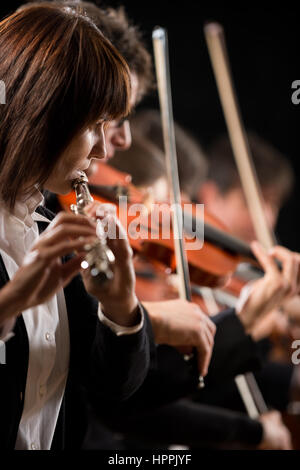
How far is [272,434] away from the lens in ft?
4.27

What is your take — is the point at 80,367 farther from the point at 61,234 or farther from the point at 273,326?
the point at 273,326

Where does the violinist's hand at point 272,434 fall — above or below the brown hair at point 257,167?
below

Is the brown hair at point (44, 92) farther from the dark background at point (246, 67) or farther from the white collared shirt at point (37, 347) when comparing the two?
the dark background at point (246, 67)

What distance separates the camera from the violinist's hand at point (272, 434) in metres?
1.27

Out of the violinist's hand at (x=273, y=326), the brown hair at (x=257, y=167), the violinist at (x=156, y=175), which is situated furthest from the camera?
the brown hair at (x=257, y=167)

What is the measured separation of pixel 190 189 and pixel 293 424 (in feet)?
2.58

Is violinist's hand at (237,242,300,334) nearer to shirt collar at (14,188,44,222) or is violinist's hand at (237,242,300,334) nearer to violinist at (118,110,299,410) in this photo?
violinist at (118,110,299,410)

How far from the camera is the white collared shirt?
585 millimetres

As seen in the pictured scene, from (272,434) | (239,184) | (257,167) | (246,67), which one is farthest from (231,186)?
(272,434)

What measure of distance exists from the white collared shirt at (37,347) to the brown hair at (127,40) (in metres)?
0.41

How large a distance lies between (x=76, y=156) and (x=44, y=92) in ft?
0.23

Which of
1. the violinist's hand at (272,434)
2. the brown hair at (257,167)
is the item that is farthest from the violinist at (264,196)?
the violinist's hand at (272,434)

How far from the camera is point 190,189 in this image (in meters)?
1.78

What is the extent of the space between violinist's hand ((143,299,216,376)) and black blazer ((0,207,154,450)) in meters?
0.07
